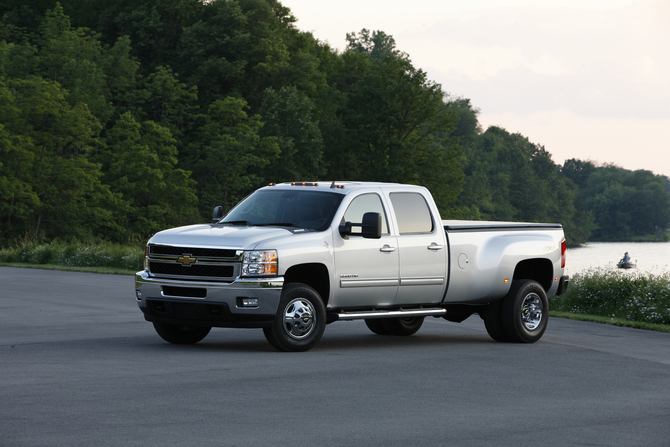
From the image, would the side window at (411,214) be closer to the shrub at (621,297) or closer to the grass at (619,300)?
the grass at (619,300)

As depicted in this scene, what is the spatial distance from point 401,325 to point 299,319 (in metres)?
3.29

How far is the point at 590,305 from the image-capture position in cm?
2048

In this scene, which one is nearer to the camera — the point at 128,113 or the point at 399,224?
the point at 399,224

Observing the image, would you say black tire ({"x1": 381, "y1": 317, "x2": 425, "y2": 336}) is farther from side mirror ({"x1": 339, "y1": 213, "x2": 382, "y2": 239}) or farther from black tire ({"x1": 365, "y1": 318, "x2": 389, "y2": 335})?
side mirror ({"x1": 339, "y1": 213, "x2": 382, "y2": 239})

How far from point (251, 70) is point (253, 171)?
1157 centimetres

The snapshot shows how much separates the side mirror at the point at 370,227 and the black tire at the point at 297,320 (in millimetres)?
912

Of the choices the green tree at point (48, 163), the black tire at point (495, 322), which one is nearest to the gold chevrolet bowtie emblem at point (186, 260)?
the black tire at point (495, 322)

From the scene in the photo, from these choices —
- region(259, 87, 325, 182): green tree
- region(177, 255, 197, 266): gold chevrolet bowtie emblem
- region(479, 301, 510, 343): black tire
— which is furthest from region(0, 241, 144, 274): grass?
region(259, 87, 325, 182): green tree

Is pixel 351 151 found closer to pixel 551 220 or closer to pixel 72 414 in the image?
pixel 551 220

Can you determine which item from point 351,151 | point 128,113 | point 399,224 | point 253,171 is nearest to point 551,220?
point 351,151

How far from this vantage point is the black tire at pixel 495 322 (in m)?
13.7

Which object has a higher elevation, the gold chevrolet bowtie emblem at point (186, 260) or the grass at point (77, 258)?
the gold chevrolet bowtie emblem at point (186, 260)

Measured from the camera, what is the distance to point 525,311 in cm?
1384

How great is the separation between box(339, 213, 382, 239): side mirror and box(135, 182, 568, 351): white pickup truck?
0.04 feet
